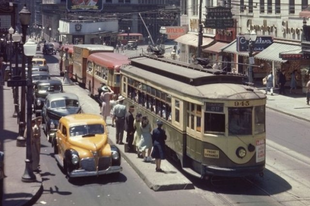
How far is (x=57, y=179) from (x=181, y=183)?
379 centimetres

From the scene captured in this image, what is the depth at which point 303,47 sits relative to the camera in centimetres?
3666

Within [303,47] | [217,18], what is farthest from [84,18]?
[303,47]

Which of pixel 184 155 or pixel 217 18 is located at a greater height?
pixel 217 18

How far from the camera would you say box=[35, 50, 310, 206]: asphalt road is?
15320mm

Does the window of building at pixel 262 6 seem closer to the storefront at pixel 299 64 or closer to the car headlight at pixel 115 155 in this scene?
the storefront at pixel 299 64

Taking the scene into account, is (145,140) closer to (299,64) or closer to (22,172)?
(22,172)

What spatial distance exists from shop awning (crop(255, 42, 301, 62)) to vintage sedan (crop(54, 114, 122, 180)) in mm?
21838

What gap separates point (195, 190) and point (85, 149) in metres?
3.39

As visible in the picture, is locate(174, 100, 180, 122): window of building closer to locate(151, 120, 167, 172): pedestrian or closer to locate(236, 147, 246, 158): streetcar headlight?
locate(151, 120, 167, 172): pedestrian

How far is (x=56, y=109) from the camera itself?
79.8 feet

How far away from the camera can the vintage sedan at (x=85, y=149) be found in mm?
16781

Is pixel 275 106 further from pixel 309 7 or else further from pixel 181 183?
pixel 181 183

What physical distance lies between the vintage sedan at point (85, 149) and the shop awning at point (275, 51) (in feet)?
71.6

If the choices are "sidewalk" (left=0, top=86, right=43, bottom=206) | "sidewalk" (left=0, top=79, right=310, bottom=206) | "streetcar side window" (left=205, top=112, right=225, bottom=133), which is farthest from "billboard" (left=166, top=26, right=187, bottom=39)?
"streetcar side window" (left=205, top=112, right=225, bottom=133)
